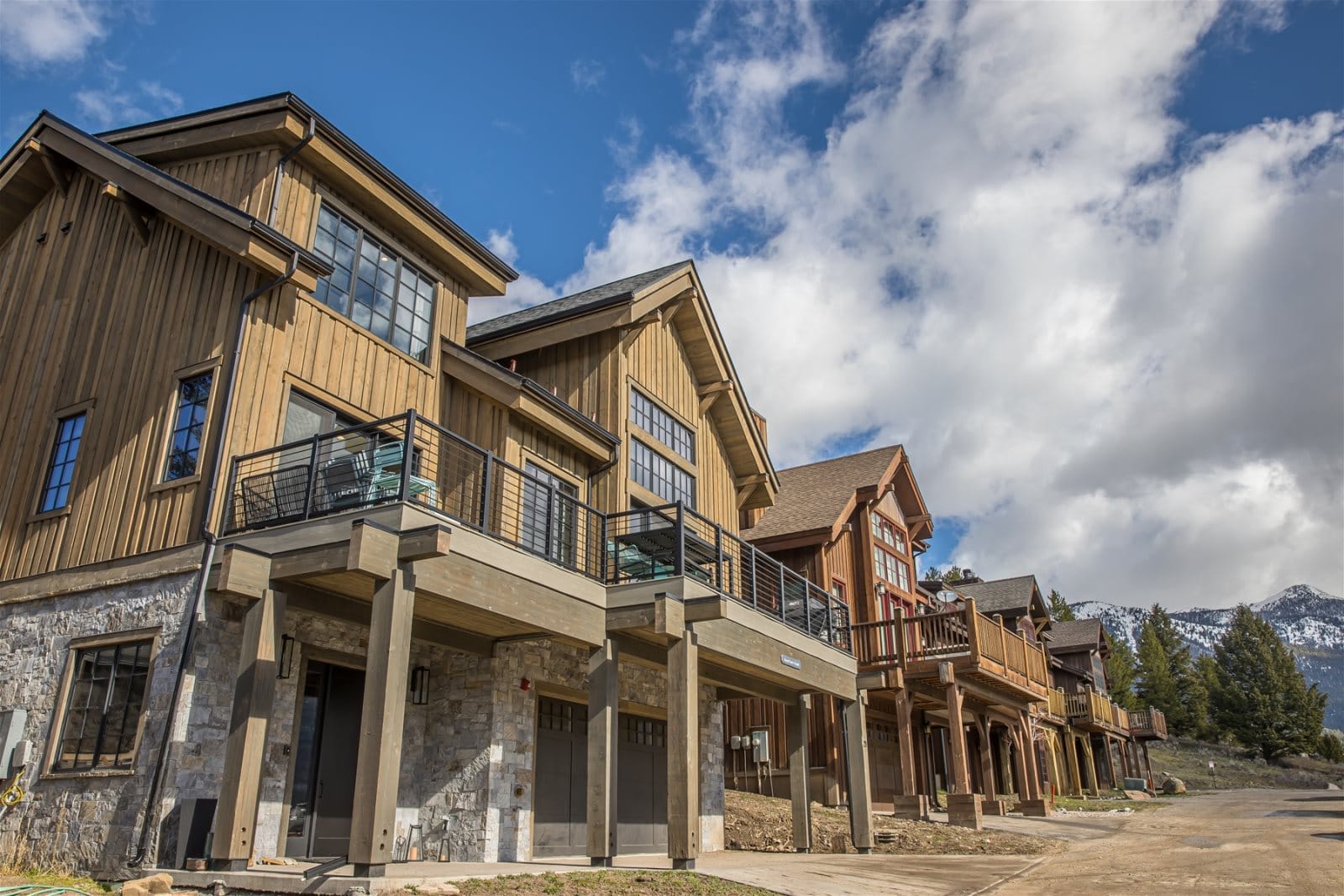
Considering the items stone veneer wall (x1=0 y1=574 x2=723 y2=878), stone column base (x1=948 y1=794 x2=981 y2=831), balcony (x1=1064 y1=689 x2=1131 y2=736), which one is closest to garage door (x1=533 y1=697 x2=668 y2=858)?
stone veneer wall (x1=0 y1=574 x2=723 y2=878)

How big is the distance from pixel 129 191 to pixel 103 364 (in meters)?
2.23

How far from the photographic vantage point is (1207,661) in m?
74.1

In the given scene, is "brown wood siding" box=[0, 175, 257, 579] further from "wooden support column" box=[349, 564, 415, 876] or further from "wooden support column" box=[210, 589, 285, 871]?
"wooden support column" box=[349, 564, 415, 876]

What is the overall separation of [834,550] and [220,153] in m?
17.2

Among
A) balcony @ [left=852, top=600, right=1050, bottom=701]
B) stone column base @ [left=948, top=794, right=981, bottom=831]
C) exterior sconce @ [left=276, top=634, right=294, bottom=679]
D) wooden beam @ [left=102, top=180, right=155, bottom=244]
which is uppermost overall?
wooden beam @ [left=102, top=180, right=155, bottom=244]

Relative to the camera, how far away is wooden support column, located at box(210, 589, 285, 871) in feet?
28.4

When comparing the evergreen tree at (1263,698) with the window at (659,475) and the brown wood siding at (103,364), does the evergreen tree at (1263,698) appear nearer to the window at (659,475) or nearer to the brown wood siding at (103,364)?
the window at (659,475)

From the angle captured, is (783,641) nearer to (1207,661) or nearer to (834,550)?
(834,550)

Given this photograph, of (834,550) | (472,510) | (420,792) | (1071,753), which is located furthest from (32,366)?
(1071,753)

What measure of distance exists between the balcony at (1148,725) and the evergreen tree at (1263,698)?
74.4 ft

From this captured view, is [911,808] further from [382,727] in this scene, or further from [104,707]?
[104,707]

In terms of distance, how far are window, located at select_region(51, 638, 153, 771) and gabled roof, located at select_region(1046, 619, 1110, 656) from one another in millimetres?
45943

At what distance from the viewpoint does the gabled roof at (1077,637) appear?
161ft

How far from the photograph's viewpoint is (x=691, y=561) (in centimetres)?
1428
